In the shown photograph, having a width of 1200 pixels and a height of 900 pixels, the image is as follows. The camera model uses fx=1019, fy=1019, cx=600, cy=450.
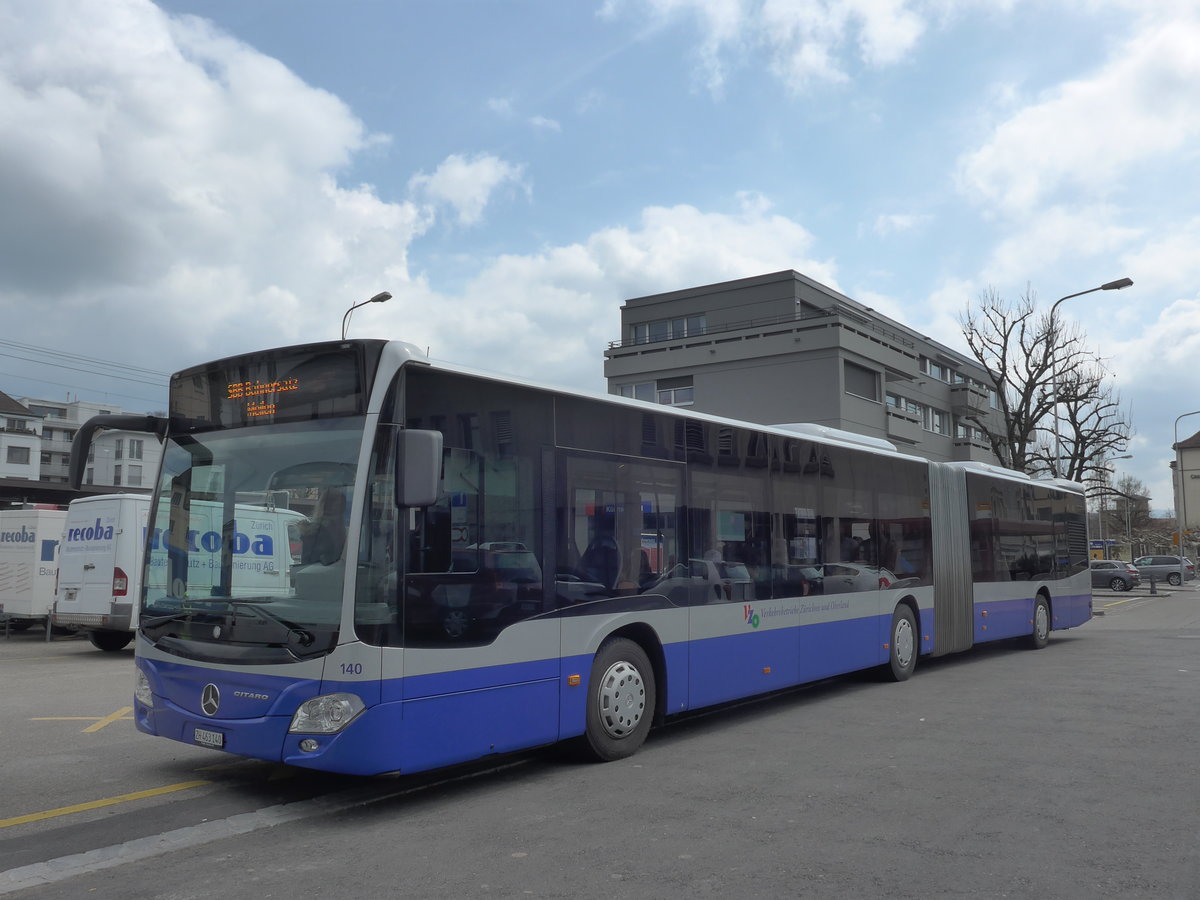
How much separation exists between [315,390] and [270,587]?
Result: 1.28m

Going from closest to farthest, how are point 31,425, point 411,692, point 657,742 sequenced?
point 411,692, point 657,742, point 31,425

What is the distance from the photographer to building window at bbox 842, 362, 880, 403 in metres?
46.5

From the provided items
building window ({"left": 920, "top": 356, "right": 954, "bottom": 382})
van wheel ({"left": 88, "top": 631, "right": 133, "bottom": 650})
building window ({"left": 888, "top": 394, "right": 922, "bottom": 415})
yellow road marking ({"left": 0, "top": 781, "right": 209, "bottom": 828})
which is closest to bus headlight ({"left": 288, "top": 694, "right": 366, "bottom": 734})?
yellow road marking ({"left": 0, "top": 781, "right": 209, "bottom": 828})

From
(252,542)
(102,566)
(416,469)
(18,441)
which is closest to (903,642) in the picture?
(416,469)

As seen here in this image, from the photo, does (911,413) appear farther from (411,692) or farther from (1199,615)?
(411,692)

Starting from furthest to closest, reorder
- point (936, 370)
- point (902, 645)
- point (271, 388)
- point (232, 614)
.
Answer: point (936, 370)
point (902, 645)
point (271, 388)
point (232, 614)

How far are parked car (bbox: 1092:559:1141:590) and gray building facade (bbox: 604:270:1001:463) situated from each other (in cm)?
1010

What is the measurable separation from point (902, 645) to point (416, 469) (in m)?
8.52

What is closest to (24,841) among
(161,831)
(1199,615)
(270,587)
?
(161,831)

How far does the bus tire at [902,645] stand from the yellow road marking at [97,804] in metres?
8.25

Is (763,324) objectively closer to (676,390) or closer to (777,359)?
(777,359)

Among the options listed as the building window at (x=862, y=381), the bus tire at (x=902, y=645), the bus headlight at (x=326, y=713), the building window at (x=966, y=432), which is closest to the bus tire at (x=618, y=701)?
the bus headlight at (x=326, y=713)

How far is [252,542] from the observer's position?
21.5 feet

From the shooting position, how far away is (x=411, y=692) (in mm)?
6168
